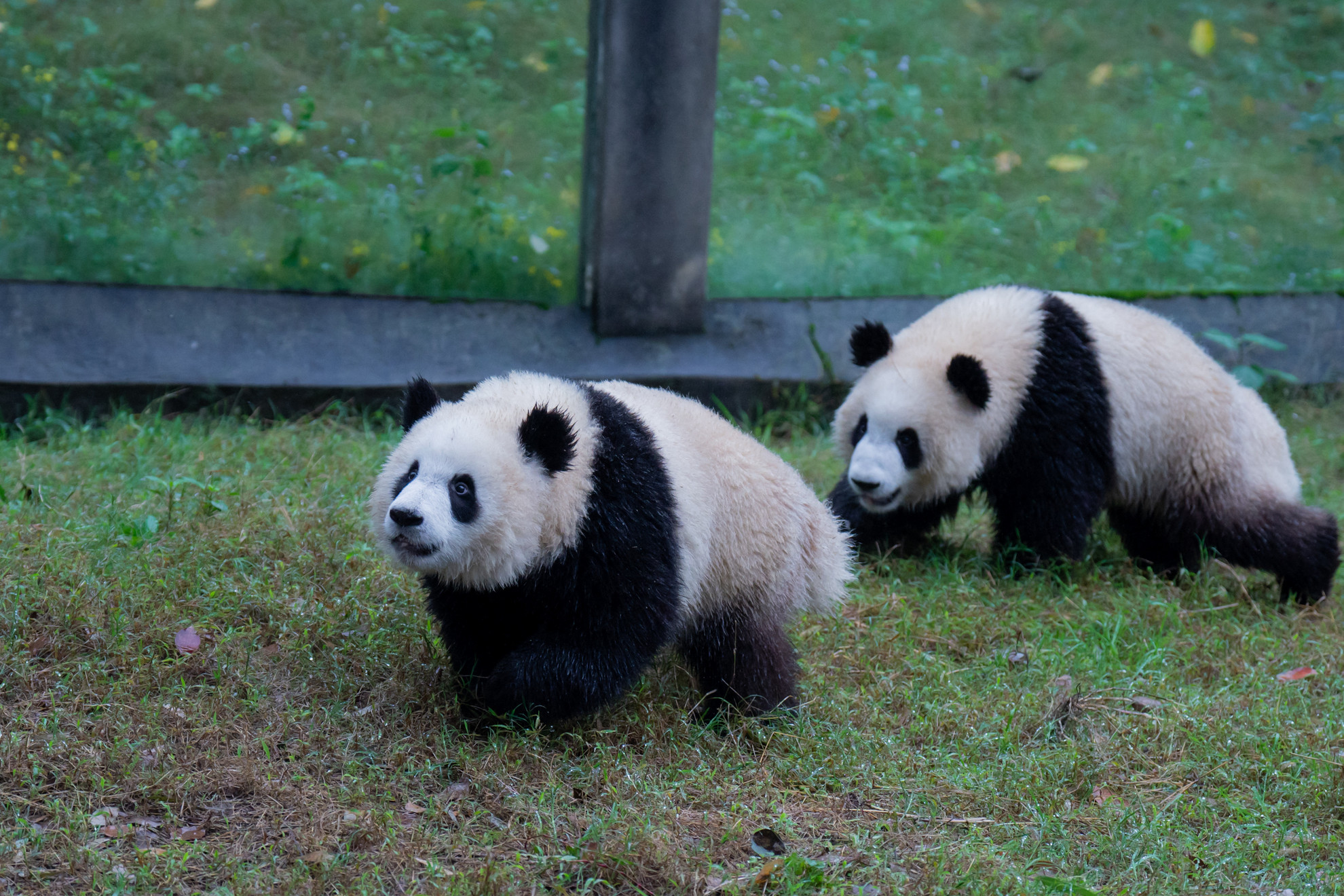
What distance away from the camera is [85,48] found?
673 cm

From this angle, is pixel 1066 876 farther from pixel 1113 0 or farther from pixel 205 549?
pixel 1113 0

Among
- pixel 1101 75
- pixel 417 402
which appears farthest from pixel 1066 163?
pixel 417 402

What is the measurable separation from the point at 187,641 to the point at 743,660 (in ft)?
5.85

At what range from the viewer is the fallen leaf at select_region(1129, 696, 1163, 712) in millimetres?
4059

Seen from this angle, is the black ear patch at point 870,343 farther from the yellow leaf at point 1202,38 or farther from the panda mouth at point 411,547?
the yellow leaf at point 1202,38

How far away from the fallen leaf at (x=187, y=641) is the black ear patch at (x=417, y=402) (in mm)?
1017

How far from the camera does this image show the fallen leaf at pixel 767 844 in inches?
120

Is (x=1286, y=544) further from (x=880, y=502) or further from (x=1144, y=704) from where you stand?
(x=880, y=502)

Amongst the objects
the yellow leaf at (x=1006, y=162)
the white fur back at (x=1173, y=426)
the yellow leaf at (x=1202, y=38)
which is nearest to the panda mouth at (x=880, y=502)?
the white fur back at (x=1173, y=426)

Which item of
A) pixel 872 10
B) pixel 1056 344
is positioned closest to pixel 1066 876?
pixel 1056 344

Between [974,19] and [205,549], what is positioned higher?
[974,19]

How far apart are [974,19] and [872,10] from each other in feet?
3.26

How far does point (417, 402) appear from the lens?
3527mm

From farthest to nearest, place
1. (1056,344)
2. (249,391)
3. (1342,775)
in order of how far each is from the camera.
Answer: (249,391) < (1056,344) < (1342,775)
